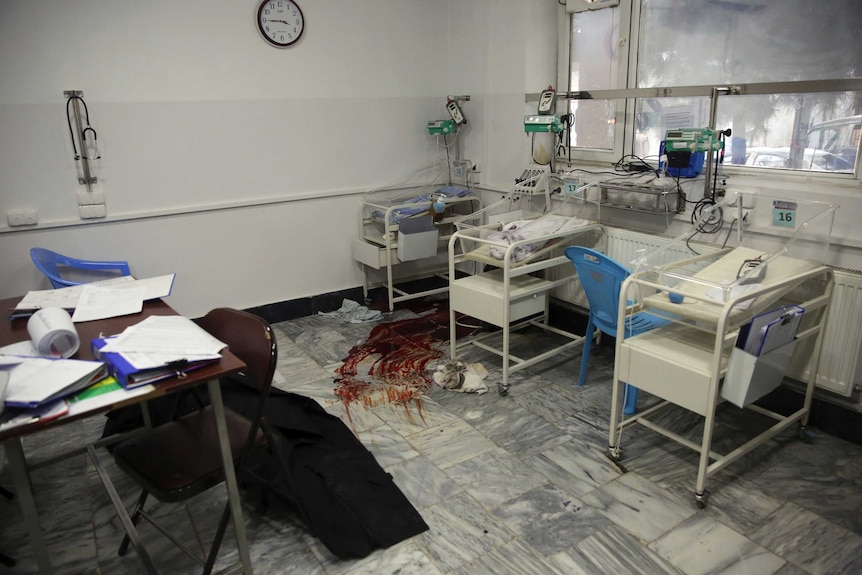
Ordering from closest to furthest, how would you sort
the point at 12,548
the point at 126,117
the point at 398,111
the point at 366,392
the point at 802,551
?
the point at 802,551 < the point at 12,548 < the point at 366,392 < the point at 126,117 < the point at 398,111

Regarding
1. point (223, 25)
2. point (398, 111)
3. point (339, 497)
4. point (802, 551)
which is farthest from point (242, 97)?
point (802, 551)

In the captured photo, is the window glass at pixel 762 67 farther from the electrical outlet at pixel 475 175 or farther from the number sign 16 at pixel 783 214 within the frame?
the electrical outlet at pixel 475 175

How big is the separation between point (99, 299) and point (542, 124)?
2661 mm

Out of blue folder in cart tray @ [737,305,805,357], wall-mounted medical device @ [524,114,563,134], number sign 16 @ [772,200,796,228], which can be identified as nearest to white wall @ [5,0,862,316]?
wall-mounted medical device @ [524,114,563,134]

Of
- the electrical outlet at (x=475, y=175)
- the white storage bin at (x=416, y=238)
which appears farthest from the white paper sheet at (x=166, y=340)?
the electrical outlet at (x=475, y=175)

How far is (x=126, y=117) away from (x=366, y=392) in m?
2.23

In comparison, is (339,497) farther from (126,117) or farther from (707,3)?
(707,3)

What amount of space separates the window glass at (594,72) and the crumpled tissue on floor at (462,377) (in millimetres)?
Answer: 1725

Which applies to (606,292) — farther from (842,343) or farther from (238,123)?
(238,123)

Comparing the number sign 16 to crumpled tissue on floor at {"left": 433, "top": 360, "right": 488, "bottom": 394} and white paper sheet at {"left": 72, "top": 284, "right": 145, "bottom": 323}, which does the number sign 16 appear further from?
white paper sheet at {"left": 72, "top": 284, "right": 145, "bottom": 323}

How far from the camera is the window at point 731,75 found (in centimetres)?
276

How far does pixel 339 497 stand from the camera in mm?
2365

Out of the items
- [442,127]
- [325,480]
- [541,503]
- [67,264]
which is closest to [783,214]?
[541,503]

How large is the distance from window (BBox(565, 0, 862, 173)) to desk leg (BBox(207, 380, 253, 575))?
274 centimetres
